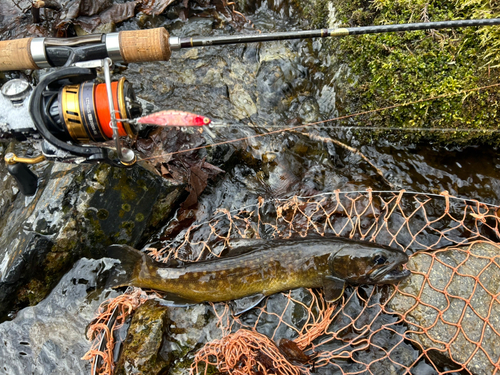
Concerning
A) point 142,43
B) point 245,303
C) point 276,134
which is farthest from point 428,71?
point 245,303

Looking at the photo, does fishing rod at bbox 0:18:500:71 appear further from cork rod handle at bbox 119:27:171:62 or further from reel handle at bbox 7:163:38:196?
reel handle at bbox 7:163:38:196

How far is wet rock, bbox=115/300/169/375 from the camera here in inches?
156

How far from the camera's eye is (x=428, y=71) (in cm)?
451

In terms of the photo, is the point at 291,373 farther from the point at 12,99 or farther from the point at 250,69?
the point at 250,69

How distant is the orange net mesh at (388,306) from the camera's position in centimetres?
376

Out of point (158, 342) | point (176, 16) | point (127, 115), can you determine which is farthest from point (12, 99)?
point (176, 16)

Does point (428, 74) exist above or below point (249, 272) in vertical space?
above

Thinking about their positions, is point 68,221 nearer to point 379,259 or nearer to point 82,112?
point 82,112

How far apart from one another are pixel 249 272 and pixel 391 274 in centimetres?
158

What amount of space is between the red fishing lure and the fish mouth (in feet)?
8.04

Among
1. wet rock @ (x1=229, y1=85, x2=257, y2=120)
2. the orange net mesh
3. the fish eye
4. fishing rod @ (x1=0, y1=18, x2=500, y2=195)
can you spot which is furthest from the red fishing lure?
the fish eye

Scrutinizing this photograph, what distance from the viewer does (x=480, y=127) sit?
4.49m

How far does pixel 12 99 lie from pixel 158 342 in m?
3.02

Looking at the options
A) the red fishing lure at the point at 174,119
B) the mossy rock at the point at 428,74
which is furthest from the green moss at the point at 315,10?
the red fishing lure at the point at 174,119
